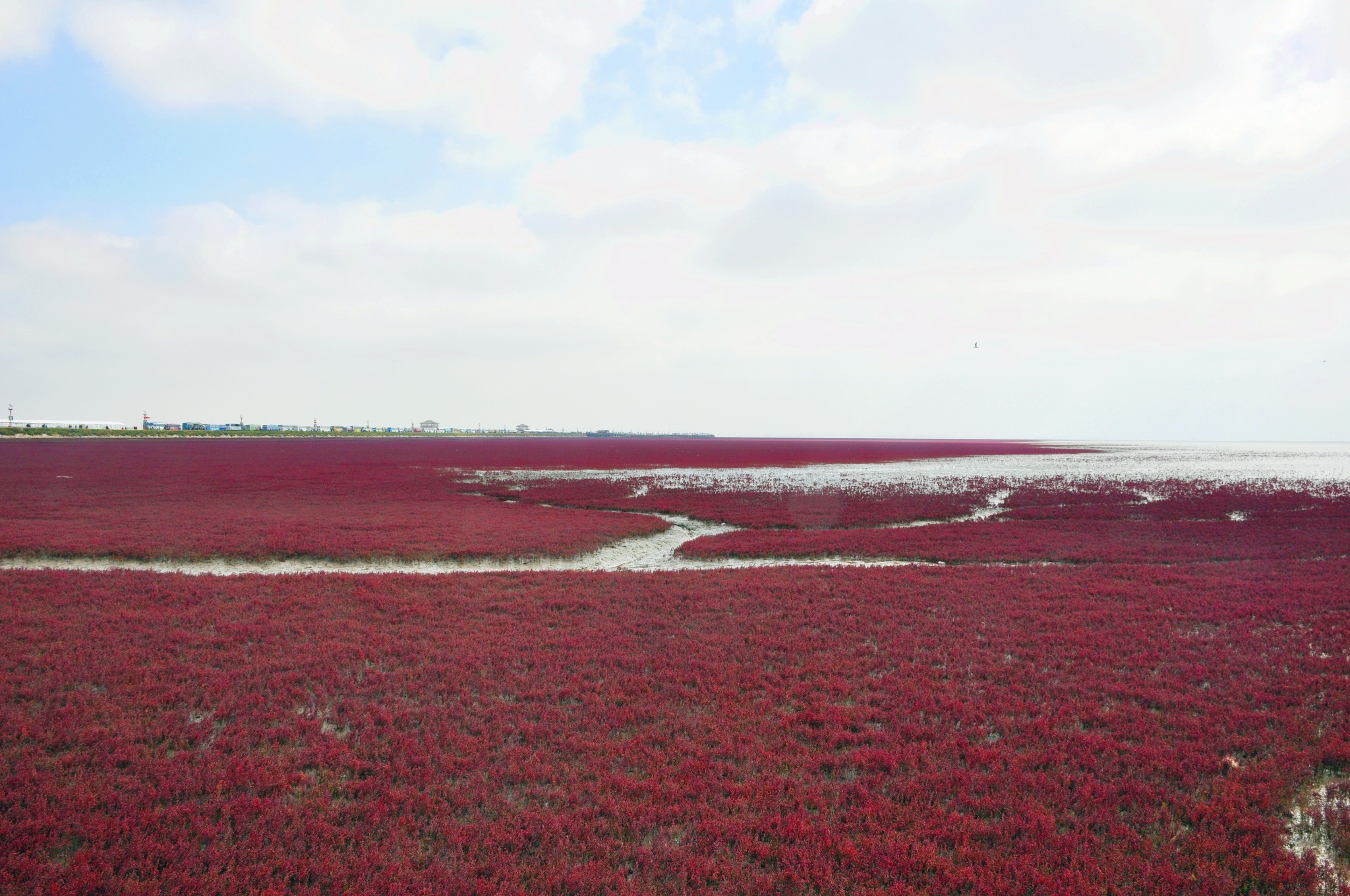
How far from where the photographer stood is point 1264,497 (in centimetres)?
4109

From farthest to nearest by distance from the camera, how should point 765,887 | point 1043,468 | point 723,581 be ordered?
point 1043,468, point 723,581, point 765,887

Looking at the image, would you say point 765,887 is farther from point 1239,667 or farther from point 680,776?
point 1239,667

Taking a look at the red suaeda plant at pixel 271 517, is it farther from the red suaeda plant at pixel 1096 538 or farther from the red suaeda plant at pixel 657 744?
the red suaeda plant at pixel 1096 538

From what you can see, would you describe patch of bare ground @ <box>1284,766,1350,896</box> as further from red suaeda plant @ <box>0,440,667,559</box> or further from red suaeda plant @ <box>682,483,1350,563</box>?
red suaeda plant @ <box>0,440,667,559</box>

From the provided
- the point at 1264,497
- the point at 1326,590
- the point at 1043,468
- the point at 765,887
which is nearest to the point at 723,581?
the point at 765,887

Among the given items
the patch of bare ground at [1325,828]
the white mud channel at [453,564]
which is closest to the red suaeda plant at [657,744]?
the patch of bare ground at [1325,828]

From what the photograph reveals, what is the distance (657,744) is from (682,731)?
1.71 ft

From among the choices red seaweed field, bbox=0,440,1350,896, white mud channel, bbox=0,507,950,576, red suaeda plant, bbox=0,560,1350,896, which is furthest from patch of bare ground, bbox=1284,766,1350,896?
white mud channel, bbox=0,507,950,576

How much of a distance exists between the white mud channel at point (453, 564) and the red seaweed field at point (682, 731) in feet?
6.73

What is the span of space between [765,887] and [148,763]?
8.19 m

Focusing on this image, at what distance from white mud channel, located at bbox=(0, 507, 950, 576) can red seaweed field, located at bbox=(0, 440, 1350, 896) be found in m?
2.05

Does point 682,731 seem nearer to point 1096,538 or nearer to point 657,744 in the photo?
point 657,744

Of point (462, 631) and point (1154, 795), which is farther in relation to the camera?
point (462, 631)

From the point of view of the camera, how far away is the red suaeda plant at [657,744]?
6227 mm
